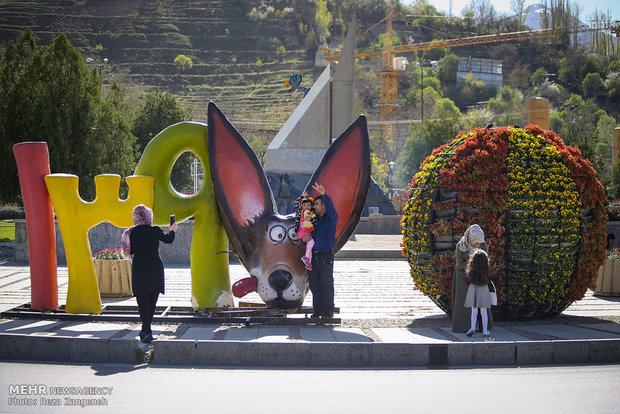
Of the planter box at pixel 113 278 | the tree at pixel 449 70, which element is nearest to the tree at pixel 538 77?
the tree at pixel 449 70

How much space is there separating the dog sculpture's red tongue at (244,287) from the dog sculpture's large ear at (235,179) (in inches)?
19.6

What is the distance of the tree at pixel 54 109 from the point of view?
80.2ft

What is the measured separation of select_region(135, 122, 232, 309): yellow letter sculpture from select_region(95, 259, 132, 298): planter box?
262 centimetres

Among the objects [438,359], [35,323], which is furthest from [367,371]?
[35,323]

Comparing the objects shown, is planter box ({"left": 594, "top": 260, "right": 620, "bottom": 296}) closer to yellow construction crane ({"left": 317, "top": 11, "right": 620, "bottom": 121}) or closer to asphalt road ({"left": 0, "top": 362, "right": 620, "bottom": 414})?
asphalt road ({"left": 0, "top": 362, "right": 620, "bottom": 414})

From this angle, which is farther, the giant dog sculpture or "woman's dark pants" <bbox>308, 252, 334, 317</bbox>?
the giant dog sculpture

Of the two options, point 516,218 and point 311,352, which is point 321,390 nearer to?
point 311,352

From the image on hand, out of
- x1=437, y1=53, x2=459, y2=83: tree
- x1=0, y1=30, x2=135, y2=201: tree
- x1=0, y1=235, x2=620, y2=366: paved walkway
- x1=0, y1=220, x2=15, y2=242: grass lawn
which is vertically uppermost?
x1=437, y1=53, x2=459, y2=83: tree

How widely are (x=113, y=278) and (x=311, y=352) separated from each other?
587cm

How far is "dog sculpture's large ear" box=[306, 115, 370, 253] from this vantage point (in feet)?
31.5

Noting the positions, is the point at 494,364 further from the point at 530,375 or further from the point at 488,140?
the point at 488,140

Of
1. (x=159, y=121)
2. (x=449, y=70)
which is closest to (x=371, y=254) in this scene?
(x=159, y=121)

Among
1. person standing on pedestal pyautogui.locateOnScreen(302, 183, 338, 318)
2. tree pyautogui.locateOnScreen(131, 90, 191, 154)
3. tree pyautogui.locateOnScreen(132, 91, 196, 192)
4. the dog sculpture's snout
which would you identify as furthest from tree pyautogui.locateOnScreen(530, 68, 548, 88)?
the dog sculpture's snout

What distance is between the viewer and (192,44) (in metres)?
114
